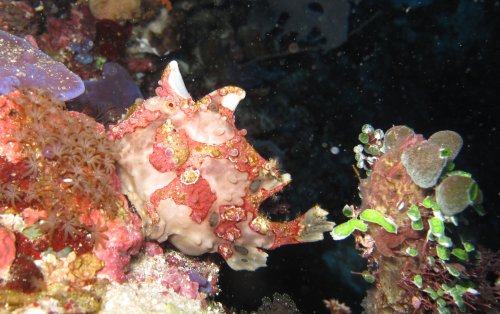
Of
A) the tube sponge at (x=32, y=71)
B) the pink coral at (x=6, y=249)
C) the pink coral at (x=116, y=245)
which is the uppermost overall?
the tube sponge at (x=32, y=71)

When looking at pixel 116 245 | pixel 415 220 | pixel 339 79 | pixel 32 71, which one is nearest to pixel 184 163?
pixel 116 245

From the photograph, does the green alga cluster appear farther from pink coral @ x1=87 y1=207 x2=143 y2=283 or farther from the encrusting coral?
pink coral @ x1=87 y1=207 x2=143 y2=283

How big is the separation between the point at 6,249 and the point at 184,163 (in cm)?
134

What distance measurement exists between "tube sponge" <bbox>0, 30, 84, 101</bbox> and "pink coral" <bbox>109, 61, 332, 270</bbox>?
55 cm

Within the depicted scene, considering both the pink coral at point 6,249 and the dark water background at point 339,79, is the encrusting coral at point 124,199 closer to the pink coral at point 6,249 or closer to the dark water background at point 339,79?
the pink coral at point 6,249

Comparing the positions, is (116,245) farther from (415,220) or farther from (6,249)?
(415,220)

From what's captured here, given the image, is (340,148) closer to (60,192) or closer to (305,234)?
(305,234)

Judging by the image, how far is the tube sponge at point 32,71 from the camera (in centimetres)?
258

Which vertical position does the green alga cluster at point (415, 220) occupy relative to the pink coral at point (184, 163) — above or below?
below

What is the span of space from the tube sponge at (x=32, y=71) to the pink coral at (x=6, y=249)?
3.74 ft

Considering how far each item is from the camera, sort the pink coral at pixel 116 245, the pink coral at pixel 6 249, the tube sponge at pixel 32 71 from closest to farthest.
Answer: the pink coral at pixel 6 249, the pink coral at pixel 116 245, the tube sponge at pixel 32 71

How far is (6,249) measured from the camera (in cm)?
188

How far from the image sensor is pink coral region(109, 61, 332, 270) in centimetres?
277

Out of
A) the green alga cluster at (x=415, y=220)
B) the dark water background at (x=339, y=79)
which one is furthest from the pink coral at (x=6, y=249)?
the dark water background at (x=339, y=79)
